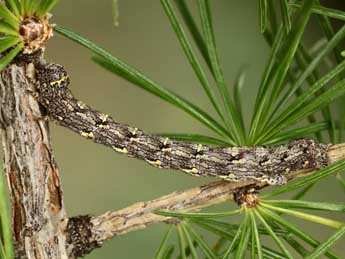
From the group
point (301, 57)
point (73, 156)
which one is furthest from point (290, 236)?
→ point (73, 156)

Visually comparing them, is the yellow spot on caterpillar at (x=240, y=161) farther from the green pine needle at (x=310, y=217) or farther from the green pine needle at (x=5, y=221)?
the green pine needle at (x=5, y=221)

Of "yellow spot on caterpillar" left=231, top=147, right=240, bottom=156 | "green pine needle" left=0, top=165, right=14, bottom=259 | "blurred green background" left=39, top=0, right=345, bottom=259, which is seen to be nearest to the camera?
"green pine needle" left=0, top=165, right=14, bottom=259

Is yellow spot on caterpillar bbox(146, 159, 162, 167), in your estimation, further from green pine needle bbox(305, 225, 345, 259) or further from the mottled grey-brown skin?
green pine needle bbox(305, 225, 345, 259)

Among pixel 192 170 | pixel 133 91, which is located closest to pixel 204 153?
pixel 192 170

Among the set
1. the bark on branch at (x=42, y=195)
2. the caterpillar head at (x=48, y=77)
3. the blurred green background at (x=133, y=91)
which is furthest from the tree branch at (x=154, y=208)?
the blurred green background at (x=133, y=91)

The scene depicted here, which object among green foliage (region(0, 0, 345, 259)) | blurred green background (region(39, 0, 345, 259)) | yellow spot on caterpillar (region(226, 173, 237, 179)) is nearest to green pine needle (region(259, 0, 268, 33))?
green foliage (region(0, 0, 345, 259))

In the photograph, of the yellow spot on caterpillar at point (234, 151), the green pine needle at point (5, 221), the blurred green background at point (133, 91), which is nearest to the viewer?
the green pine needle at point (5, 221)

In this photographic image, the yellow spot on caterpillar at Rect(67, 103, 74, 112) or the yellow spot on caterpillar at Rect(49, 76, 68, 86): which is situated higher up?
the yellow spot on caterpillar at Rect(49, 76, 68, 86)

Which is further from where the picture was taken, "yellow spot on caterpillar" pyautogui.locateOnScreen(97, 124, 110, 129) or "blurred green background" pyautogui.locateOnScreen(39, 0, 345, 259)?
"blurred green background" pyautogui.locateOnScreen(39, 0, 345, 259)

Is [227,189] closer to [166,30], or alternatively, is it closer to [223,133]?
[223,133]
